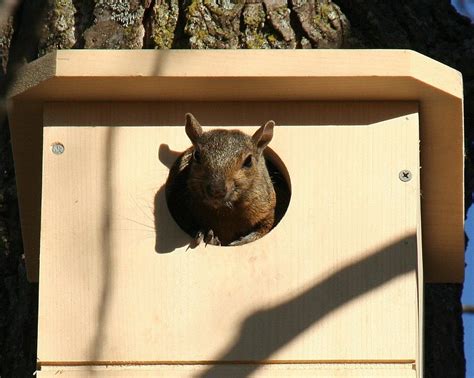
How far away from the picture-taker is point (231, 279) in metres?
3.79

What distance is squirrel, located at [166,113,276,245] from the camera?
4066 mm

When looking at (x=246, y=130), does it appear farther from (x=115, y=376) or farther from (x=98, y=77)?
(x=115, y=376)

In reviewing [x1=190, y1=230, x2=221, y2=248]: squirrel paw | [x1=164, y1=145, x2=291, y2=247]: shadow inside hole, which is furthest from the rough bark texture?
[x1=190, y1=230, x2=221, y2=248]: squirrel paw

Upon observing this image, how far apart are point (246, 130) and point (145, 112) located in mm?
341

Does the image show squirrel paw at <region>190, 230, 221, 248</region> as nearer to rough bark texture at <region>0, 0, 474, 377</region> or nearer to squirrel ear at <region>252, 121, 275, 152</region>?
squirrel ear at <region>252, 121, 275, 152</region>

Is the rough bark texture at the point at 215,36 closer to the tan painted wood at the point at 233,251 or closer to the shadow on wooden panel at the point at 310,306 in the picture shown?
the tan painted wood at the point at 233,251

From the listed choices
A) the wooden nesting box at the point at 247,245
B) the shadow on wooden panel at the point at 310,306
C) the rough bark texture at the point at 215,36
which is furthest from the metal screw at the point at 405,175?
the rough bark texture at the point at 215,36

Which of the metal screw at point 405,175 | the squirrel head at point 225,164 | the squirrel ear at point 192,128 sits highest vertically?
the squirrel ear at point 192,128

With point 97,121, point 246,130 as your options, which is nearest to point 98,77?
point 97,121

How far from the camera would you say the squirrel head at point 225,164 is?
399 centimetres

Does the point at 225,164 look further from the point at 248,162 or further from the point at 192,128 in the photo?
the point at 192,128

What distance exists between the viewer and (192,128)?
3.94 meters

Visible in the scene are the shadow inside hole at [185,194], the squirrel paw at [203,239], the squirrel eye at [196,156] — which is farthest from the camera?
the shadow inside hole at [185,194]

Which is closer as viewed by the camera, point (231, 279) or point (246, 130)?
point (231, 279)
